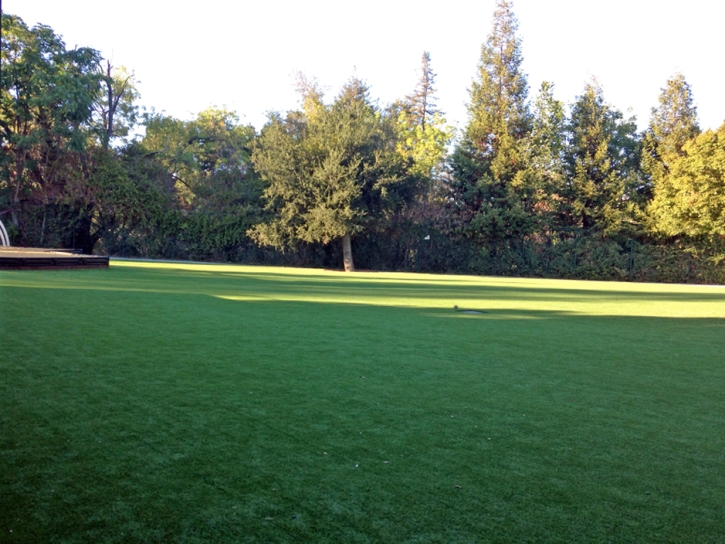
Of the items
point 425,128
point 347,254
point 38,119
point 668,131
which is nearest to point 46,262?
point 347,254

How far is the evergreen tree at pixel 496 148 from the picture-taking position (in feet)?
114

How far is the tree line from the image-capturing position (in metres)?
32.2

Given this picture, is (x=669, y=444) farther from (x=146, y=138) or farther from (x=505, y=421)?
(x=146, y=138)

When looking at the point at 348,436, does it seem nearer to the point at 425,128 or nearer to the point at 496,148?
the point at 496,148

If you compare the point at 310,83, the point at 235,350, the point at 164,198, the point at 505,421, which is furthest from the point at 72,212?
the point at 505,421

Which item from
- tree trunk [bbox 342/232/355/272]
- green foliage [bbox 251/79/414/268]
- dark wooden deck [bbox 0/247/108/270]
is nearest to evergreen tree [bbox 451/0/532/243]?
green foliage [bbox 251/79/414/268]

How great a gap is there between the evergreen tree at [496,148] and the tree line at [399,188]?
0.09m

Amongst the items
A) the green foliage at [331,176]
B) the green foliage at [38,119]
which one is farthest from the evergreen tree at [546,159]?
the green foliage at [38,119]

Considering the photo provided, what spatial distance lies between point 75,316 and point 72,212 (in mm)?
31111

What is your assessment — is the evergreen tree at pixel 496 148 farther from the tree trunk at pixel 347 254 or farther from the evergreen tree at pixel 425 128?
the tree trunk at pixel 347 254

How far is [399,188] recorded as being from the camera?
108ft

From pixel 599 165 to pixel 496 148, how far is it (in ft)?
20.5

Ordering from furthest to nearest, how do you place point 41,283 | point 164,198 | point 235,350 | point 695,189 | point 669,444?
point 164,198, point 695,189, point 41,283, point 235,350, point 669,444

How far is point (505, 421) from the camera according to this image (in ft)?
13.6
